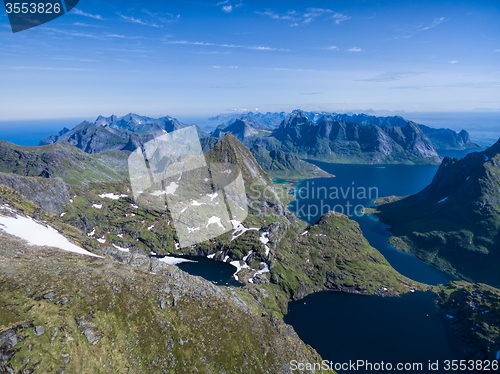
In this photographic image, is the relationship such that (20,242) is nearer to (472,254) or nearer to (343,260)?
(343,260)

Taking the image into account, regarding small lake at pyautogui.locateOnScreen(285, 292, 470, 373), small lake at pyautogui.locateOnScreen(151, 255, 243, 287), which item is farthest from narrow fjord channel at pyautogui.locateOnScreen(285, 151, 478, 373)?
small lake at pyautogui.locateOnScreen(151, 255, 243, 287)

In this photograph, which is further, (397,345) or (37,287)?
(397,345)

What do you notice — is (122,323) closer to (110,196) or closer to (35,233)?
(35,233)

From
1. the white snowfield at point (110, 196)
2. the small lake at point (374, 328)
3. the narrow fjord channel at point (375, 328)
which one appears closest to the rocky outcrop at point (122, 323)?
the small lake at point (374, 328)

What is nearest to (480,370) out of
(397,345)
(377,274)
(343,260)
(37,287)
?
(397,345)

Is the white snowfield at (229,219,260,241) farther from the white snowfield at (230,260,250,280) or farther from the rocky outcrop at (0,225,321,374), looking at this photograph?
the rocky outcrop at (0,225,321,374)

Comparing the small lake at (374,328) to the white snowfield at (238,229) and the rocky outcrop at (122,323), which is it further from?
the white snowfield at (238,229)

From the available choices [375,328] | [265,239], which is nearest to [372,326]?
[375,328]

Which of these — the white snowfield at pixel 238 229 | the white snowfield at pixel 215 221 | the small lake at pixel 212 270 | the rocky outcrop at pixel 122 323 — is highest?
the rocky outcrop at pixel 122 323
